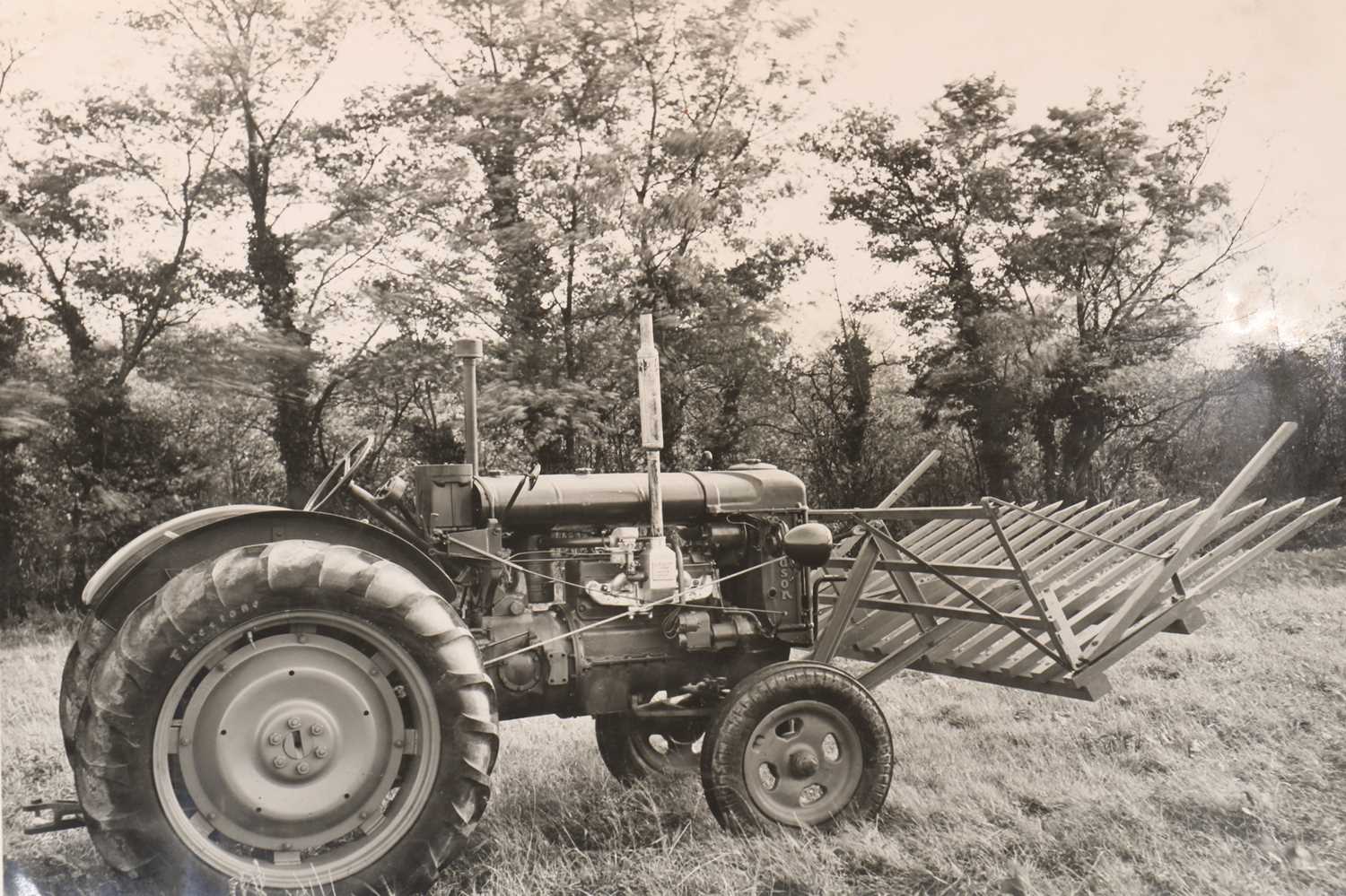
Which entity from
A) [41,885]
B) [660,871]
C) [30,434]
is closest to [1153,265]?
[660,871]

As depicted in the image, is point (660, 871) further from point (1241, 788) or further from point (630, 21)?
point (630, 21)

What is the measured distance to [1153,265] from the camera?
9.61 meters

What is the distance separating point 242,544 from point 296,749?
0.60 meters

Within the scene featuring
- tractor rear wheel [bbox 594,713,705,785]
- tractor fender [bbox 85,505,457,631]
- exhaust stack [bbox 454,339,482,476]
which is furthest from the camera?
tractor rear wheel [bbox 594,713,705,785]

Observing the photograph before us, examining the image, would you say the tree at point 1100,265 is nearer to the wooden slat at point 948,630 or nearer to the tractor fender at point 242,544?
the wooden slat at point 948,630

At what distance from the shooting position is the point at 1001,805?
3.69 meters

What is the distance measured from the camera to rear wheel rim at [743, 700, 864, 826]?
3.47 meters

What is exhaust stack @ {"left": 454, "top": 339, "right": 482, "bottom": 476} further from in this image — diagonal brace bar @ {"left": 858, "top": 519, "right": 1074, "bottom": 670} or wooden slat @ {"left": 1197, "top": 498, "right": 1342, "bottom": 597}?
wooden slat @ {"left": 1197, "top": 498, "right": 1342, "bottom": 597}

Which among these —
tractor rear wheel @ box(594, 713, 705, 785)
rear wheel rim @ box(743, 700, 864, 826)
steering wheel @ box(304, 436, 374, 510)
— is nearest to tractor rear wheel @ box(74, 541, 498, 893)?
steering wheel @ box(304, 436, 374, 510)

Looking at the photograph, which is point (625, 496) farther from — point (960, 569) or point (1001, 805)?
point (1001, 805)

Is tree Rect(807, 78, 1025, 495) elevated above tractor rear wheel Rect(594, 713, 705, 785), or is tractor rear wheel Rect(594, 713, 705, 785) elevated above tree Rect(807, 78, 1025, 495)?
tree Rect(807, 78, 1025, 495)

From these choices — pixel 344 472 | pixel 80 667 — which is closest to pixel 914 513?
pixel 344 472

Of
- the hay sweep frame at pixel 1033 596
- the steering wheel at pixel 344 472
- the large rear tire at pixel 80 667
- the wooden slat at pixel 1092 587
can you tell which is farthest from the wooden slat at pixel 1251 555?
the large rear tire at pixel 80 667

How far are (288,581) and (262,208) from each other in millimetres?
9230
